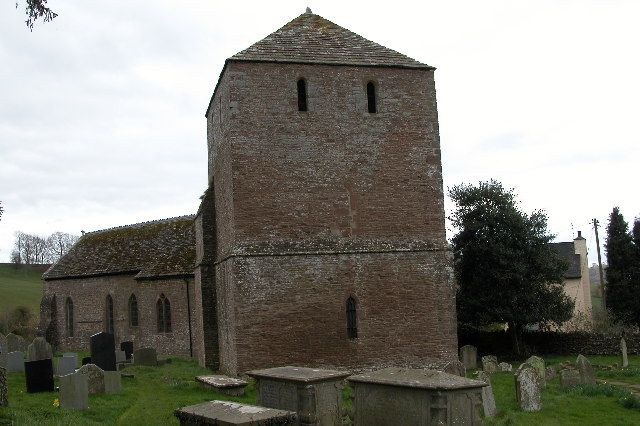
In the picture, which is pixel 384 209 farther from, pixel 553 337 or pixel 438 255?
pixel 553 337

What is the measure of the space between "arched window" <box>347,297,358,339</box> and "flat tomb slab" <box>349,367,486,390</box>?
7366 mm

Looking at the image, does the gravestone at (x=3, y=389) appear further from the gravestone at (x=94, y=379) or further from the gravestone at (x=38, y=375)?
the gravestone at (x=38, y=375)

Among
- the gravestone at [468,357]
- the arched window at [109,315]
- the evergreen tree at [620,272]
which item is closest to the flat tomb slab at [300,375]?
the gravestone at [468,357]

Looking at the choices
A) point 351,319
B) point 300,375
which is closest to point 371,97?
point 351,319

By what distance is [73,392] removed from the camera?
1367 centimetres

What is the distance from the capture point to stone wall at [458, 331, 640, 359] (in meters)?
27.6

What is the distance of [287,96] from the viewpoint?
19.9 meters

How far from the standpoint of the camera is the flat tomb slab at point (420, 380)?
33.6ft

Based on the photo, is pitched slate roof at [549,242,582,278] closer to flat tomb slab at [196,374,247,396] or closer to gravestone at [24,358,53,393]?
flat tomb slab at [196,374,247,396]

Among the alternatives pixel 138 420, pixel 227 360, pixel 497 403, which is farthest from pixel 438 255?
pixel 138 420

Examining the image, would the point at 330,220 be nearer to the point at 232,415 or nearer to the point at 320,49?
the point at 320,49

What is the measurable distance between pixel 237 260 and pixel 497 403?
315 inches

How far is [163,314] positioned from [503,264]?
50.0ft

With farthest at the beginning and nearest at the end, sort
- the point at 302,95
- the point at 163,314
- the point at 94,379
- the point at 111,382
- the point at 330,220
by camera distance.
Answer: the point at 163,314, the point at 302,95, the point at 330,220, the point at 111,382, the point at 94,379
